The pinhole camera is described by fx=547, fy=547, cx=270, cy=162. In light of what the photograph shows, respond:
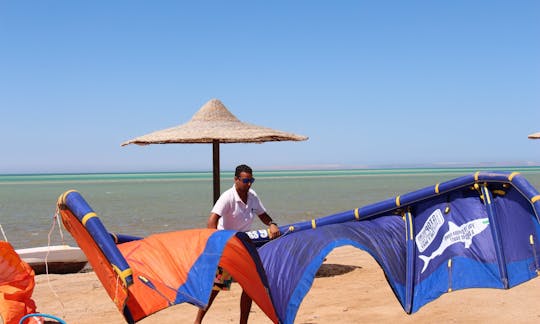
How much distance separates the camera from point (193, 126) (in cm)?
875

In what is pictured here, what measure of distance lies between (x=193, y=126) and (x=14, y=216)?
13.6 m

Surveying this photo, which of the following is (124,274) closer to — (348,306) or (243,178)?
(243,178)

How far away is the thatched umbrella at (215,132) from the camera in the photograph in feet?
27.4

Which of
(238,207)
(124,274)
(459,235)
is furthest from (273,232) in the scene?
(124,274)

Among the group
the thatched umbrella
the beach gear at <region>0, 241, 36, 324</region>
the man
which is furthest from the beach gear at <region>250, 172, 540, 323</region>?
the thatched umbrella

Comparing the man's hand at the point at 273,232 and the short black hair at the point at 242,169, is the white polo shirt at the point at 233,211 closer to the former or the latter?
the short black hair at the point at 242,169

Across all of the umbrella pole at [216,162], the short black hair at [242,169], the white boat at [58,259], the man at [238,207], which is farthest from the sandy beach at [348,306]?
the umbrella pole at [216,162]

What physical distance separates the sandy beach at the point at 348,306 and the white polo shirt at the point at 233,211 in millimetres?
1215

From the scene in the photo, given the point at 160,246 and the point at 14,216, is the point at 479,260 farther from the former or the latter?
the point at 14,216

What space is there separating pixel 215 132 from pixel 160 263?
15.5 feet

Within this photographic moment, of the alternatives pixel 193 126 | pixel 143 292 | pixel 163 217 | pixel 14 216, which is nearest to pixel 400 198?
pixel 143 292

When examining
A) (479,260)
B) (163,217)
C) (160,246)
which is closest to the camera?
(160,246)

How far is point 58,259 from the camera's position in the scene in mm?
8977

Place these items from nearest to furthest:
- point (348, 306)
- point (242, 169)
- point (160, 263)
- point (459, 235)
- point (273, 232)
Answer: point (160, 263)
point (459, 235)
point (273, 232)
point (242, 169)
point (348, 306)
